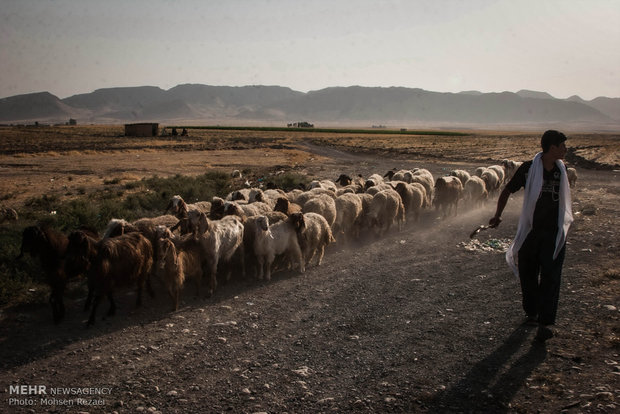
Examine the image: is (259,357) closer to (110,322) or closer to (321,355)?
(321,355)

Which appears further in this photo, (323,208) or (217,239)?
→ (323,208)

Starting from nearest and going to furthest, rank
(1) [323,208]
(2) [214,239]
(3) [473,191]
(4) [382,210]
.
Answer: (2) [214,239]
(1) [323,208]
(4) [382,210]
(3) [473,191]

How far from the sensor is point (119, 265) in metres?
6.70

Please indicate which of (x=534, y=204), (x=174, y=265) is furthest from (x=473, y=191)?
(x=174, y=265)

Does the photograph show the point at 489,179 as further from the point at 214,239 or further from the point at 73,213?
the point at 73,213

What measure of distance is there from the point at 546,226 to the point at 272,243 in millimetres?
4839

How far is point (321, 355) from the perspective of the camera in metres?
5.52

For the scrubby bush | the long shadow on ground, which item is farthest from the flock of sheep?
the long shadow on ground

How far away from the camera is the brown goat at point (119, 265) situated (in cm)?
651

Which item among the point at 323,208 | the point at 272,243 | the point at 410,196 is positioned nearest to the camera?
the point at 272,243

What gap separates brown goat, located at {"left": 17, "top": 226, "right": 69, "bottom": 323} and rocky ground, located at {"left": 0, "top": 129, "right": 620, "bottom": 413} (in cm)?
31

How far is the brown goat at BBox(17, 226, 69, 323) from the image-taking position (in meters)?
6.49

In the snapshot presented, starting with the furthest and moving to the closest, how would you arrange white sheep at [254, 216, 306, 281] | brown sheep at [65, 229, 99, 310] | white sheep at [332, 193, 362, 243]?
white sheep at [332, 193, 362, 243]
white sheep at [254, 216, 306, 281]
brown sheep at [65, 229, 99, 310]

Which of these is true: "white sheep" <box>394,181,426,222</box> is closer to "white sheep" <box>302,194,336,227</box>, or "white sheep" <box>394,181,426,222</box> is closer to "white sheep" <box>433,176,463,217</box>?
"white sheep" <box>433,176,463,217</box>
